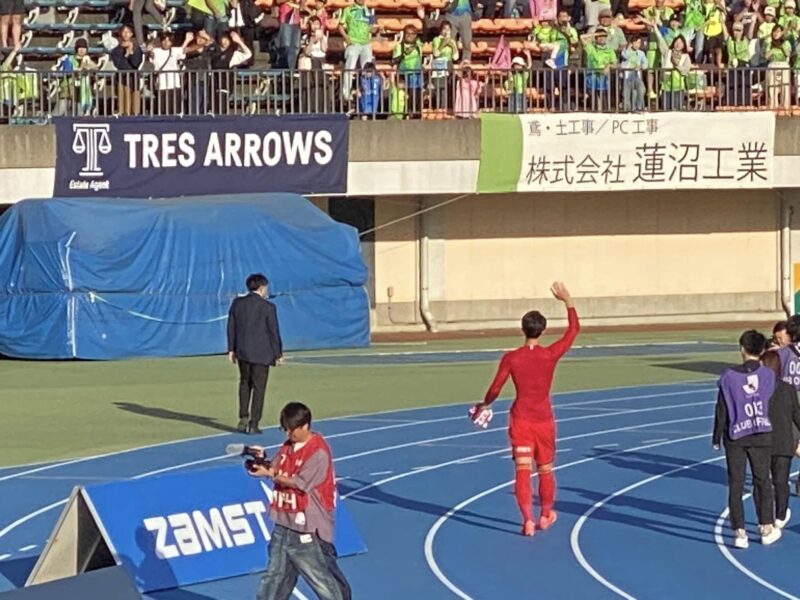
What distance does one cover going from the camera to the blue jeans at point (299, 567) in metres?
10.7

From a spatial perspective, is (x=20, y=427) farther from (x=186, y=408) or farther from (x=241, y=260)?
(x=241, y=260)

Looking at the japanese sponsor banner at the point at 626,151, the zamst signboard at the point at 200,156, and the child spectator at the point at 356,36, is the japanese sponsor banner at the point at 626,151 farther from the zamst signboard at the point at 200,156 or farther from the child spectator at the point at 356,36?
the zamst signboard at the point at 200,156

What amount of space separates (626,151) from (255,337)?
14.3 metres

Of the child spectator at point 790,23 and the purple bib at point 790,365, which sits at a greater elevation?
the child spectator at point 790,23

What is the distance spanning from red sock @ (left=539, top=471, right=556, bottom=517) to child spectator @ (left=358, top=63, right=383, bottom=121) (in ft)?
55.8

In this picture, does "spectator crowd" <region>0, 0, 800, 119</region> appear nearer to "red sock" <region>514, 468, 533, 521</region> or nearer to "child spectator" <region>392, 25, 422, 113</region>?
"child spectator" <region>392, 25, 422, 113</region>

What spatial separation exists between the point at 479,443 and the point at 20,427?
17.3 ft

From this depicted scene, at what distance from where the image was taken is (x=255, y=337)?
19.0 meters

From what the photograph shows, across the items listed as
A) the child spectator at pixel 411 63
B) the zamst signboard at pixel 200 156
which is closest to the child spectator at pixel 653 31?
the child spectator at pixel 411 63

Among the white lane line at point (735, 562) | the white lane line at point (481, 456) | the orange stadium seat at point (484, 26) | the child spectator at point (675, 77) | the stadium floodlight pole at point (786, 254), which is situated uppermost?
the orange stadium seat at point (484, 26)

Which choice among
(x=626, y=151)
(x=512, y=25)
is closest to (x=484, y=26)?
(x=512, y=25)

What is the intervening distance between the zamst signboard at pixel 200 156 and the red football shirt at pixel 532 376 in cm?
1621

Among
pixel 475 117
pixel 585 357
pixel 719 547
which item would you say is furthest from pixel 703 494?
pixel 475 117

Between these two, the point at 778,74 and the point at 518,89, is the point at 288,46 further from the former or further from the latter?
the point at 778,74
